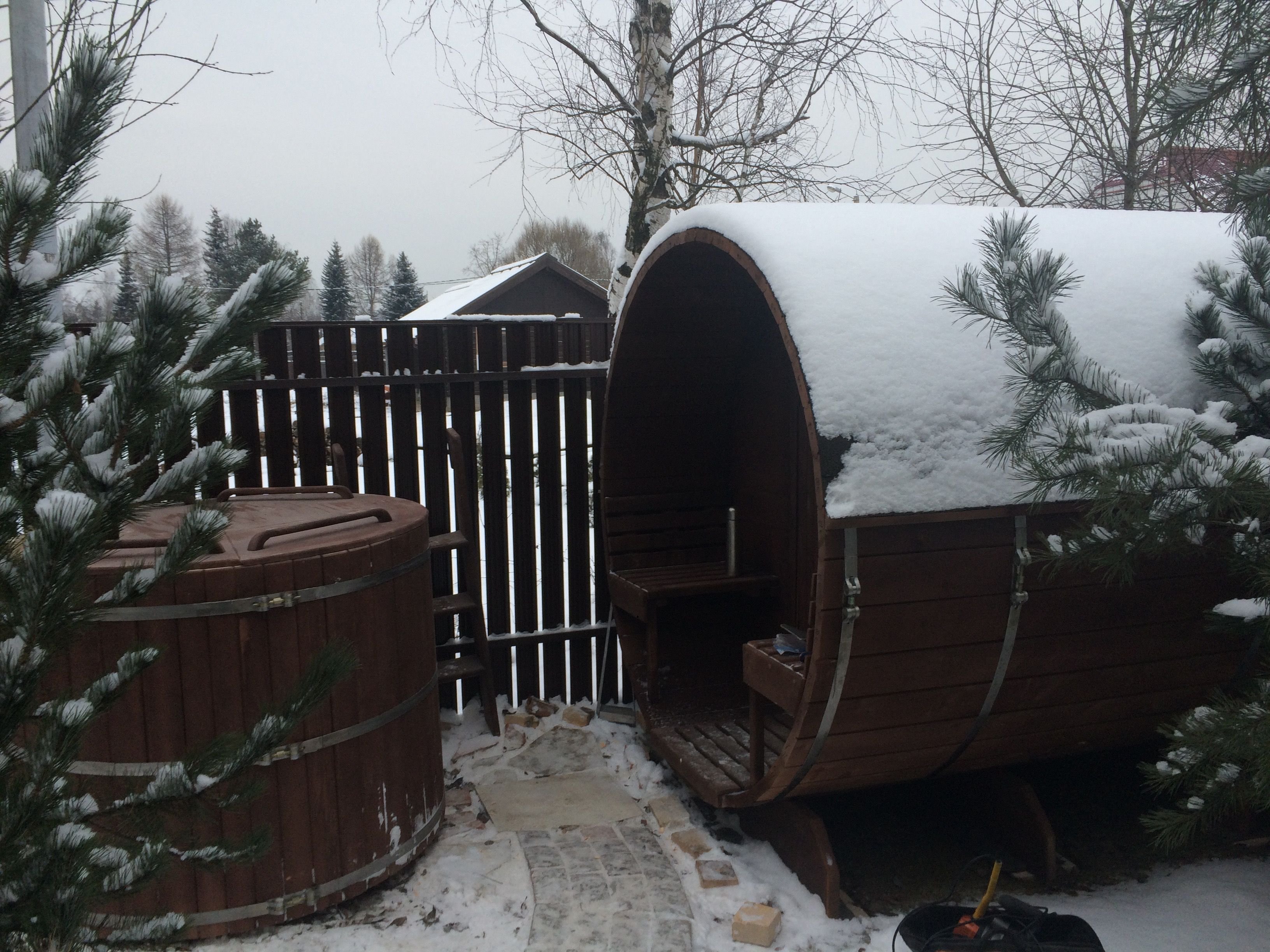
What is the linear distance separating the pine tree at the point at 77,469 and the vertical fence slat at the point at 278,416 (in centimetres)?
340

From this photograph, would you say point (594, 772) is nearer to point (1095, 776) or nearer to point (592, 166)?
point (1095, 776)

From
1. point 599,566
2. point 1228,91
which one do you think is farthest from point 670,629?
point 1228,91

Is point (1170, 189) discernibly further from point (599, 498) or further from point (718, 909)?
point (718, 909)

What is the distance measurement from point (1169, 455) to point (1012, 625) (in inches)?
44.0

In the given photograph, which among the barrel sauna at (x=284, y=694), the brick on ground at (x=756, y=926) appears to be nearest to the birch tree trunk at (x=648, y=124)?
the barrel sauna at (x=284, y=694)

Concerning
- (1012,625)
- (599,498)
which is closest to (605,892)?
(1012,625)

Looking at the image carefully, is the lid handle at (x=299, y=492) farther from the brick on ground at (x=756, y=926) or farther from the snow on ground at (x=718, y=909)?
the brick on ground at (x=756, y=926)

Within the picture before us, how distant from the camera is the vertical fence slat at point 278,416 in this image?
4906mm

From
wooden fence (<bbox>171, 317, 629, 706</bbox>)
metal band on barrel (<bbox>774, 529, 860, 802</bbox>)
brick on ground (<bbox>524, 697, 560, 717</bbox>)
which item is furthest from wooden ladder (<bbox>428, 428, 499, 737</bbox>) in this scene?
metal band on barrel (<bbox>774, 529, 860, 802</bbox>)

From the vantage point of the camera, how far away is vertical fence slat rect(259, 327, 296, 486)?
4906 mm

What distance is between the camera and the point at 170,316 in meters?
1.41

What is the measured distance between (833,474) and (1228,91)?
1.40 meters

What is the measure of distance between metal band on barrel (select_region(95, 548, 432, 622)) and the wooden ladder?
1.57m

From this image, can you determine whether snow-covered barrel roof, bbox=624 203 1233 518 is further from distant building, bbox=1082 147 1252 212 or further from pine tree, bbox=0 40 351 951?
pine tree, bbox=0 40 351 951
